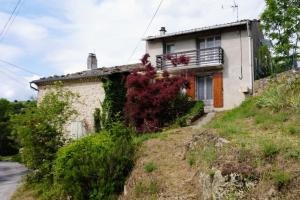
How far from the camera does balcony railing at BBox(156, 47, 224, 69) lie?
2245 centimetres

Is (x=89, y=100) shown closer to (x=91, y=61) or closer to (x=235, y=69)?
(x=91, y=61)

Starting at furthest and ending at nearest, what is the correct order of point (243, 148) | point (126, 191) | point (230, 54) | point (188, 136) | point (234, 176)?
point (230, 54)
point (188, 136)
point (126, 191)
point (243, 148)
point (234, 176)

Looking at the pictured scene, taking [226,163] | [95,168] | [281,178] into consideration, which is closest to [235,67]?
[95,168]

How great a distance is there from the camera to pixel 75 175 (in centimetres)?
1061

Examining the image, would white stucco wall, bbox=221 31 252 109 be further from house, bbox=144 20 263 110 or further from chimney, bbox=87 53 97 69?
chimney, bbox=87 53 97 69

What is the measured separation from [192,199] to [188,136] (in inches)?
164

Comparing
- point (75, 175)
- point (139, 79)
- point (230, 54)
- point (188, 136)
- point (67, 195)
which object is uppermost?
point (230, 54)

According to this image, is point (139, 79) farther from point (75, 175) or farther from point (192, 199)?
point (192, 199)

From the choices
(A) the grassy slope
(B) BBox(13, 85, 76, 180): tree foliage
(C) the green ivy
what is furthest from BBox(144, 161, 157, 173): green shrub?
(C) the green ivy

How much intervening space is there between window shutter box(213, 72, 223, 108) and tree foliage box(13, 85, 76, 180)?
32.3 feet

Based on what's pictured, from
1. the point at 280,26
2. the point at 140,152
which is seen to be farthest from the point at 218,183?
the point at 280,26

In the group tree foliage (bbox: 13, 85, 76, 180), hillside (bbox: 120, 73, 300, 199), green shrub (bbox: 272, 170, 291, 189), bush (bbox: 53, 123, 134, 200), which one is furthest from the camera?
tree foliage (bbox: 13, 85, 76, 180)

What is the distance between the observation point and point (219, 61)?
22.3 meters

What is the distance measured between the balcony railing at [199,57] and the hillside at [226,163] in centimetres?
929
